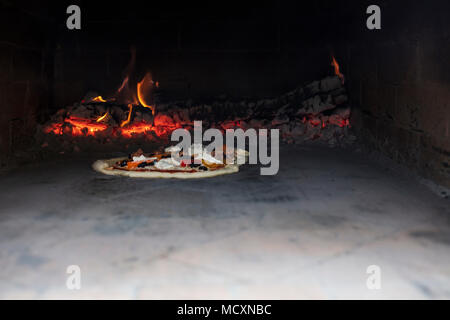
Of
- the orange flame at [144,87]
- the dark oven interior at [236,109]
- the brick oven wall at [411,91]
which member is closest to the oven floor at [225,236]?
the dark oven interior at [236,109]

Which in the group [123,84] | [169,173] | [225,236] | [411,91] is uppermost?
[123,84]

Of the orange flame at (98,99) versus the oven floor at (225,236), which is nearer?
the oven floor at (225,236)

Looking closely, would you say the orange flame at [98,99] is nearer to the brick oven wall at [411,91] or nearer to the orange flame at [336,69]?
the orange flame at [336,69]

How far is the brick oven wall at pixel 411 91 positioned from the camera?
16.2ft

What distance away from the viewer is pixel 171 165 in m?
5.90

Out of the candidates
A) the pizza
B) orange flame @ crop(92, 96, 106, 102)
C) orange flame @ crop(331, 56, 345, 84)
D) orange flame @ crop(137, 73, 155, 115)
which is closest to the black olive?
the pizza

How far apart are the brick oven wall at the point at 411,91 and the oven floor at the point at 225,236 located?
462 mm

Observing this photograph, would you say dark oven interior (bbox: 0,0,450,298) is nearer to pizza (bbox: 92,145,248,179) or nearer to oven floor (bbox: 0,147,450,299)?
oven floor (bbox: 0,147,450,299)

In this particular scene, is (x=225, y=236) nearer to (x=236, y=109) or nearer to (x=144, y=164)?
(x=144, y=164)

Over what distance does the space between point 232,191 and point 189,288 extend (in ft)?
7.26

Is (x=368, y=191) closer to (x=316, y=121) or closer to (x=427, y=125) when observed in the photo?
(x=427, y=125)

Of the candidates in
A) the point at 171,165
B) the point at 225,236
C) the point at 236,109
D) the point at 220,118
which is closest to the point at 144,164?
the point at 171,165

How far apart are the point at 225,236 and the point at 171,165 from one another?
8.18 ft
